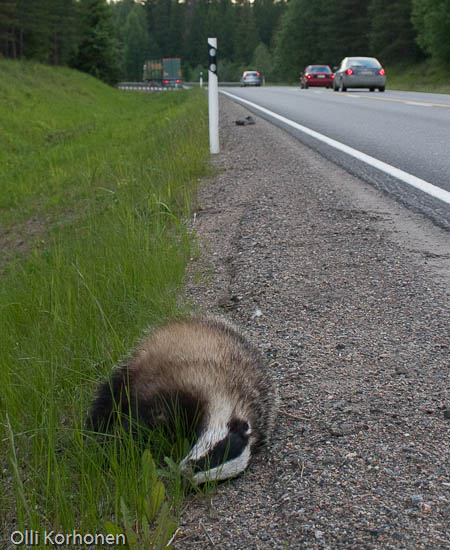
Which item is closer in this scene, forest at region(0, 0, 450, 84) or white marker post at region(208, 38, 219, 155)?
white marker post at region(208, 38, 219, 155)

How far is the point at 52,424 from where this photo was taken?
201cm

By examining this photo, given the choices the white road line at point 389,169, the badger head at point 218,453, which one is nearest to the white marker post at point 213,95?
the white road line at point 389,169

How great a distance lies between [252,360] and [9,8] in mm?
37682

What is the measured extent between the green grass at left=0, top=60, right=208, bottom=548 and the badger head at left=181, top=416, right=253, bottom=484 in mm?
65

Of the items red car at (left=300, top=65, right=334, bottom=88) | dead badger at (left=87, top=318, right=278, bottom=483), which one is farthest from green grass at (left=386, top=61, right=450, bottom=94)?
dead badger at (left=87, top=318, right=278, bottom=483)

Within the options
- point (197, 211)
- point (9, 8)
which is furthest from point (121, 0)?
point (197, 211)

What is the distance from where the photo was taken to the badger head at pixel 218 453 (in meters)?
1.77

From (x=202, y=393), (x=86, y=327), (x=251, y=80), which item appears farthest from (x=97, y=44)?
(x=202, y=393)

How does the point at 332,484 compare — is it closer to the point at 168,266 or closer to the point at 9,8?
the point at 168,266

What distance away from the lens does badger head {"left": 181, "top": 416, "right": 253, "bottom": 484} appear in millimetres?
1773

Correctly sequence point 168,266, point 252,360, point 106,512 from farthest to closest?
point 168,266 < point 252,360 < point 106,512

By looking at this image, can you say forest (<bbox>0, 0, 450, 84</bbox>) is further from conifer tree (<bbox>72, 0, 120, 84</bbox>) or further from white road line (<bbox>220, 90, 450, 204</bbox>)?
white road line (<bbox>220, 90, 450, 204</bbox>)

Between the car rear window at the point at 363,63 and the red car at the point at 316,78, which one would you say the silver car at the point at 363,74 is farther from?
the red car at the point at 316,78

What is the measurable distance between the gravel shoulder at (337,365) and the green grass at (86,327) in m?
0.17
